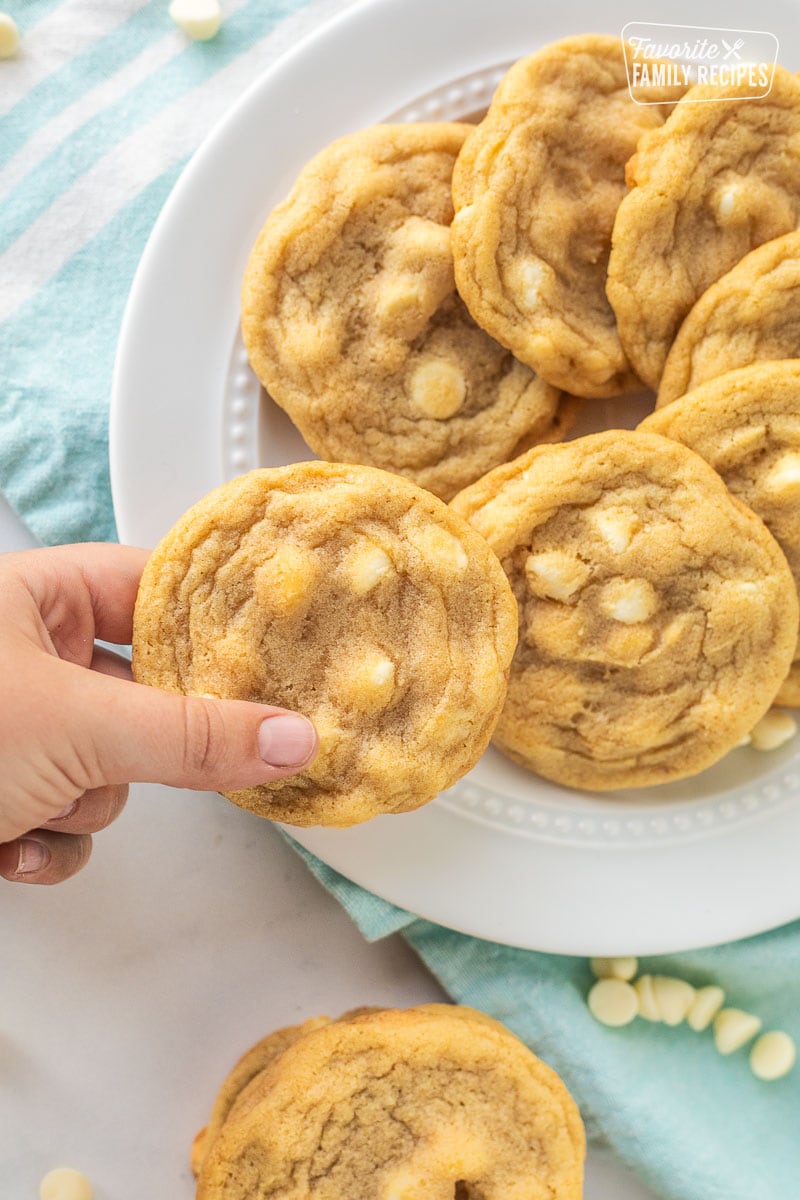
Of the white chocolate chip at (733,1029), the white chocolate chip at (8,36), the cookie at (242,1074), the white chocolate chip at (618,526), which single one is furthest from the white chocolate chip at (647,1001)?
the white chocolate chip at (8,36)

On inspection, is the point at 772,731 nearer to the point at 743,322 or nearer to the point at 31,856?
the point at 743,322

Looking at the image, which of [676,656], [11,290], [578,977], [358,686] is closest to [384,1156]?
[578,977]

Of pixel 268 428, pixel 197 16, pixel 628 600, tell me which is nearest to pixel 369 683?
pixel 628 600

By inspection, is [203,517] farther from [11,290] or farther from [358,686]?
[11,290]

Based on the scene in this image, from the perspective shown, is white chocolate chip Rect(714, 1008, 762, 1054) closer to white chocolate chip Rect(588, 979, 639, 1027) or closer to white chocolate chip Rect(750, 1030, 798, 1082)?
white chocolate chip Rect(750, 1030, 798, 1082)

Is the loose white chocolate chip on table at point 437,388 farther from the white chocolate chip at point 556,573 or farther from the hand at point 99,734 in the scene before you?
the hand at point 99,734

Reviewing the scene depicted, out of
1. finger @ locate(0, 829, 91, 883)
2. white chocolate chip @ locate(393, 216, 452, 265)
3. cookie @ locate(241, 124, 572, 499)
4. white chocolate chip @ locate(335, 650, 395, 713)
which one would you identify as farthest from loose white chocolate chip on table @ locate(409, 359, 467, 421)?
finger @ locate(0, 829, 91, 883)
